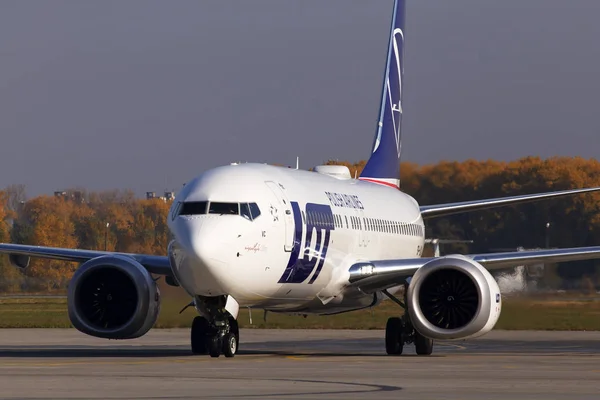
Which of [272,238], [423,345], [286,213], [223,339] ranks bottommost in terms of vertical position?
[423,345]

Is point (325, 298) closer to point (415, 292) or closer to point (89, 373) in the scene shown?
point (415, 292)

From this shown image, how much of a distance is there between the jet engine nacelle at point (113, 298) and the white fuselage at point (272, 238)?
1.92m

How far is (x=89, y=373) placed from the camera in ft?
58.2

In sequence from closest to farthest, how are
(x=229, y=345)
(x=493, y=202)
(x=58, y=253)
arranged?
(x=229, y=345) < (x=58, y=253) < (x=493, y=202)

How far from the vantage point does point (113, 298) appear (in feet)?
79.1

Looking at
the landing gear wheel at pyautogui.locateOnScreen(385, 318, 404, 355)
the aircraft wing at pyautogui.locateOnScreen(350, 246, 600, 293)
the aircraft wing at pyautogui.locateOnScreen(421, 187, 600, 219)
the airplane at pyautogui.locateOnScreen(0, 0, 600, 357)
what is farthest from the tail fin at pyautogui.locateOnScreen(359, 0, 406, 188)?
the landing gear wheel at pyautogui.locateOnScreen(385, 318, 404, 355)

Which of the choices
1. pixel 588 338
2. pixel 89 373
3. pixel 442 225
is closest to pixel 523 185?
pixel 442 225

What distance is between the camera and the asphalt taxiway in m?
14.5

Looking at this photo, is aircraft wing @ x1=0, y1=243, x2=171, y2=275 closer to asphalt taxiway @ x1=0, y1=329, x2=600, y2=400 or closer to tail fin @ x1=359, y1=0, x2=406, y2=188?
asphalt taxiway @ x1=0, y1=329, x2=600, y2=400

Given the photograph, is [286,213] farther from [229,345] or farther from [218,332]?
[229,345]

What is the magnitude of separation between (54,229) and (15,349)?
148 feet

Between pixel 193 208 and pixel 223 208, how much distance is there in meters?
0.49

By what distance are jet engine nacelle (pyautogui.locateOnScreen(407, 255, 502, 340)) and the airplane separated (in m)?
0.02

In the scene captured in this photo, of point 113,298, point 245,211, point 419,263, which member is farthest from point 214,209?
point 419,263
